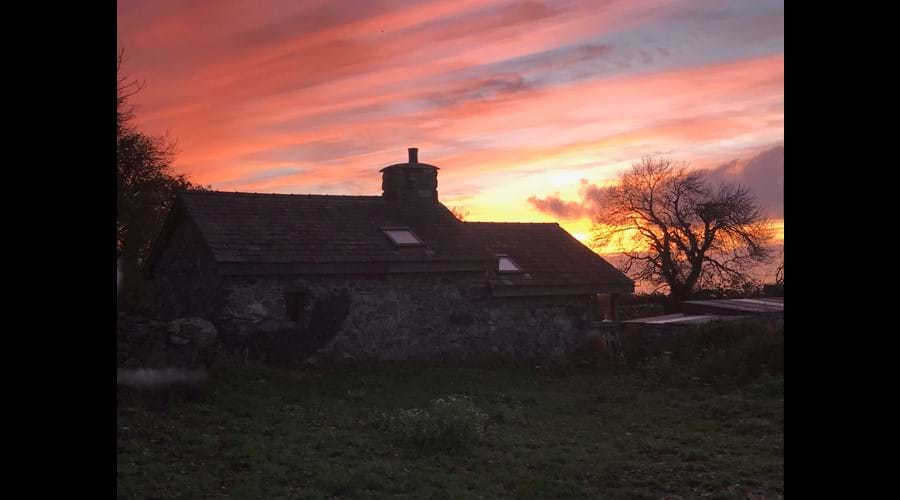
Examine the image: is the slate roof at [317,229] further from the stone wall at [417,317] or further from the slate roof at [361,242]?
the stone wall at [417,317]

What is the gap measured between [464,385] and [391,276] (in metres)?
4.07

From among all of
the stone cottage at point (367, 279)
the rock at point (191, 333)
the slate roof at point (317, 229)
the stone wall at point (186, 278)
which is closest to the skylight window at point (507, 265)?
the stone cottage at point (367, 279)

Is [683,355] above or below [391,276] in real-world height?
below

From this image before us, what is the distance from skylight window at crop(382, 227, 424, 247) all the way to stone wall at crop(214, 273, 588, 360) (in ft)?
3.81

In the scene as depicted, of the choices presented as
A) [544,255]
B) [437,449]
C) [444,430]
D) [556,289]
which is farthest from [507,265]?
[437,449]

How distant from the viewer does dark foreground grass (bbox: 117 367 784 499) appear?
31.8 feet

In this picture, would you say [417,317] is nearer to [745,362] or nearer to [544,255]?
[544,255]

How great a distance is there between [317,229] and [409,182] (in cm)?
470

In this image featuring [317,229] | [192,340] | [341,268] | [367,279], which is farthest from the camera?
[317,229]

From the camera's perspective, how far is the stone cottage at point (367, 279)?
18672mm

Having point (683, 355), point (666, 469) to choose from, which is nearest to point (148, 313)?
point (683, 355)

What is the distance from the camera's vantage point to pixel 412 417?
12.5m

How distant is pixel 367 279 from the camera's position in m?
19.9
